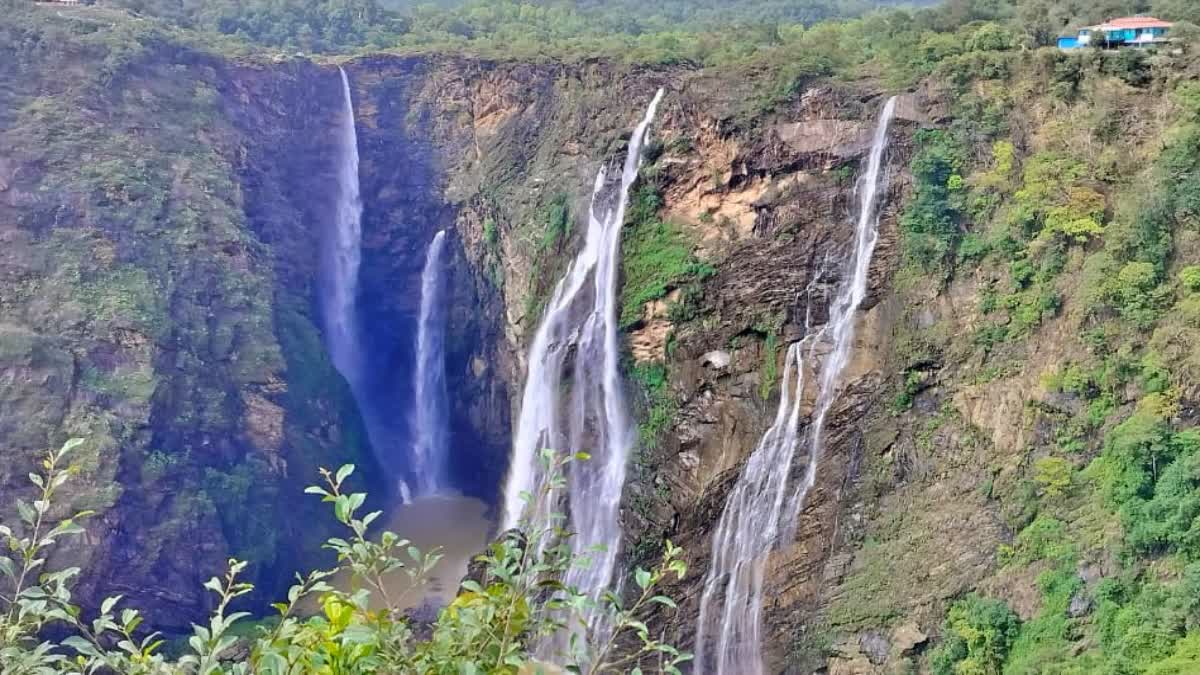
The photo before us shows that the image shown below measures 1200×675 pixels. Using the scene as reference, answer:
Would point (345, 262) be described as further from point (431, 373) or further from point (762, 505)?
point (762, 505)

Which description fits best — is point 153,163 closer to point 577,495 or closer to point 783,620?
point 577,495

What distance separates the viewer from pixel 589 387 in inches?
851

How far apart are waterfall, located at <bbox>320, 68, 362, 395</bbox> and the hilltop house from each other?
19.5 metres

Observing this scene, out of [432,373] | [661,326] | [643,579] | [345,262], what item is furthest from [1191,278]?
[345,262]

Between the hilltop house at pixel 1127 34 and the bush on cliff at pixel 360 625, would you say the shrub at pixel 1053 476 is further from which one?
the bush on cliff at pixel 360 625

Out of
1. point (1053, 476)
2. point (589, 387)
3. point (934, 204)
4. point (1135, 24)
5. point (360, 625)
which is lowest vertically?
point (1053, 476)

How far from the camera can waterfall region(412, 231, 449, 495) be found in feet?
97.2

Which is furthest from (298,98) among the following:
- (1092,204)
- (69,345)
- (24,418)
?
(1092,204)

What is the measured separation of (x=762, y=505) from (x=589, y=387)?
4934 mm

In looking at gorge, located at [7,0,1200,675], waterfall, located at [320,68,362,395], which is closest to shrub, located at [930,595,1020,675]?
gorge, located at [7,0,1200,675]

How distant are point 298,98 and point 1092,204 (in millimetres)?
21696

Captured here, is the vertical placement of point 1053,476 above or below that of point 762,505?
above

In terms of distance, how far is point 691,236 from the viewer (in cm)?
2108

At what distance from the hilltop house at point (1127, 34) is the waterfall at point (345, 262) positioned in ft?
63.9
